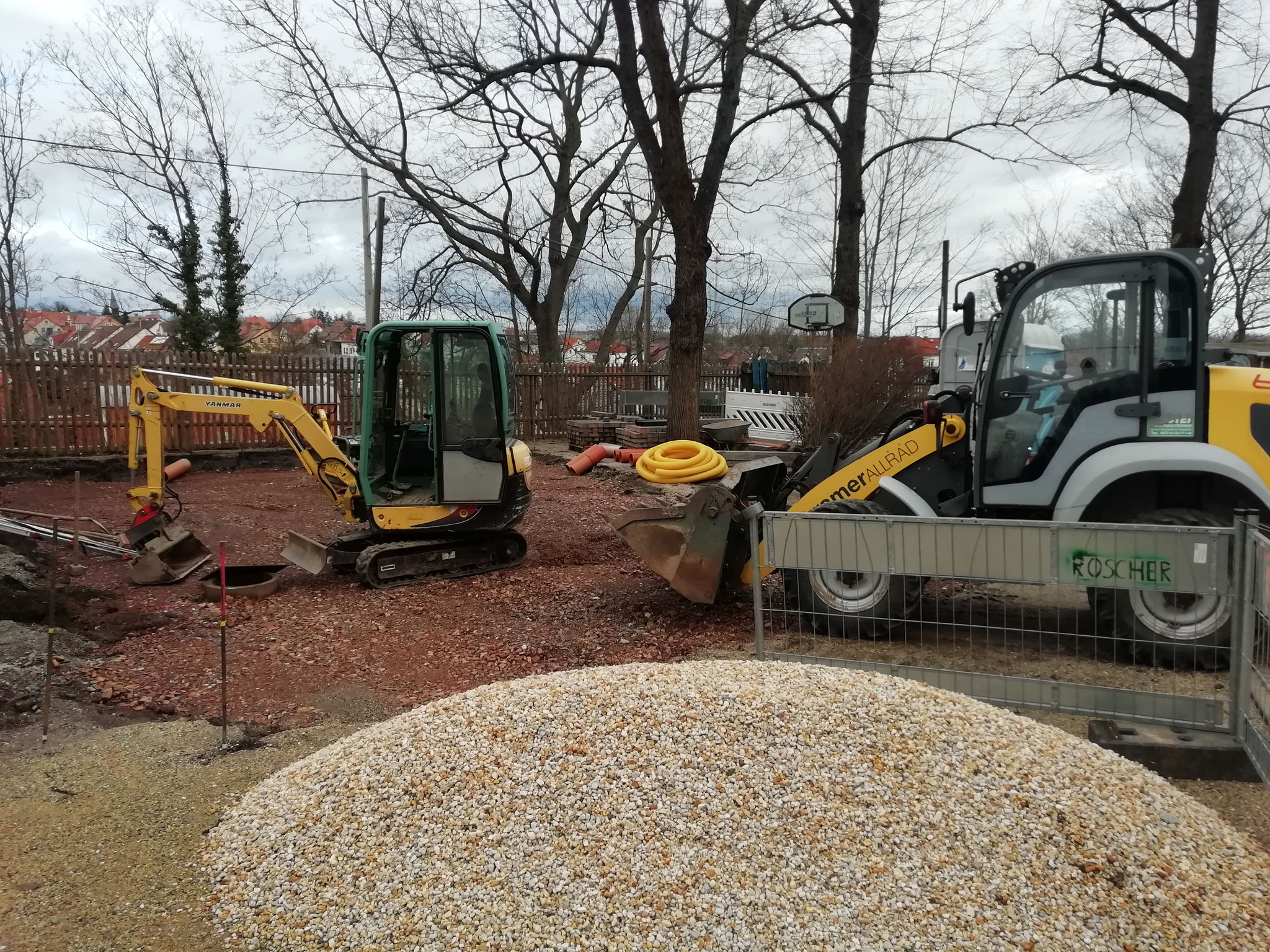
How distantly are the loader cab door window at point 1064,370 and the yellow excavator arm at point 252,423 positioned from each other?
571 centimetres

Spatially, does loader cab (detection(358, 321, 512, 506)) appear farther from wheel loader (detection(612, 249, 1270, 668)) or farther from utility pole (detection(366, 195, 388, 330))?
utility pole (detection(366, 195, 388, 330))

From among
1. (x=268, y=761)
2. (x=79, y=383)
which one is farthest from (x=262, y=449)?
(x=268, y=761)

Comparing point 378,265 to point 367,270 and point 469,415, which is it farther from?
Result: point 469,415

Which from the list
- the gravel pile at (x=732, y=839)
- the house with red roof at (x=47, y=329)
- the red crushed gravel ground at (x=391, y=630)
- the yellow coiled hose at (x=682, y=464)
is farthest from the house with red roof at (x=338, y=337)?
the gravel pile at (x=732, y=839)

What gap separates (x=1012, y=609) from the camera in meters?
5.26

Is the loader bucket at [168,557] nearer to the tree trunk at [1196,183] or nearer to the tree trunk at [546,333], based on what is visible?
the tree trunk at [1196,183]

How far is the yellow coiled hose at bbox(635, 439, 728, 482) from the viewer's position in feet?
24.2

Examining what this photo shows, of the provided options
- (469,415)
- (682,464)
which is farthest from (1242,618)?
(469,415)

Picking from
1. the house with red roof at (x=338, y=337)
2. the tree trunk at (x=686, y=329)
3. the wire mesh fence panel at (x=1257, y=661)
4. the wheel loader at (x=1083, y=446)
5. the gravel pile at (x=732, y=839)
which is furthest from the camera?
the house with red roof at (x=338, y=337)

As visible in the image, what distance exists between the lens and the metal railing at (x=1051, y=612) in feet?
12.9

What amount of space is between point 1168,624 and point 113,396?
1533cm

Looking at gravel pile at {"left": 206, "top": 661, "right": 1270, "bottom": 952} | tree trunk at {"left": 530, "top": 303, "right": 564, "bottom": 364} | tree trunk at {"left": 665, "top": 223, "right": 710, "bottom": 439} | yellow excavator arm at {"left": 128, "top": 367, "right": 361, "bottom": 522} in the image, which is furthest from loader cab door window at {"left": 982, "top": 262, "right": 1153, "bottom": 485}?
tree trunk at {"left": 530, "top": 303, "right": 564, "bottom": 364}

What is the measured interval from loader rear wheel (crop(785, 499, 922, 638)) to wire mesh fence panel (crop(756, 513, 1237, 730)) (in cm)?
1

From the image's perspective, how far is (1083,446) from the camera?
5367 millimetres
